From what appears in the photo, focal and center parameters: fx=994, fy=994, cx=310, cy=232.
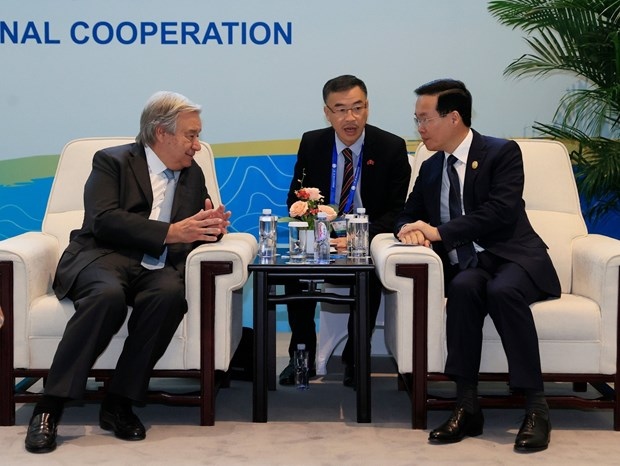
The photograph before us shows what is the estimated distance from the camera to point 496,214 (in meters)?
3.86

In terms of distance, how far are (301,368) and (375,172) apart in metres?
0.97

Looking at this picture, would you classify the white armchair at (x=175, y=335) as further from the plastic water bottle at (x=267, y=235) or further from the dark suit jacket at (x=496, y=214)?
the dark suit jacket at (x=496, y=214)

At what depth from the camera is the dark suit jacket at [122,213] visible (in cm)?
385

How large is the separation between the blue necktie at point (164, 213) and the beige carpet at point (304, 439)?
0.61 m

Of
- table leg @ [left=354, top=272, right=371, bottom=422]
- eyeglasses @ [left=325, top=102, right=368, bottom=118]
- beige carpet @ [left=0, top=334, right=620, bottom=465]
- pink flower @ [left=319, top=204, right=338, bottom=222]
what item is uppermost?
eyeglasses @ [left=325, top=102, right=368, bottom=118]

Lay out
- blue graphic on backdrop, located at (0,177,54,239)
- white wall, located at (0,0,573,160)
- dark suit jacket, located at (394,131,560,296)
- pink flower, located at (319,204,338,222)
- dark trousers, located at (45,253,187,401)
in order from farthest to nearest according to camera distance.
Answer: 1. blue graphic on backdrop, located at (0,177,54,239)
2. white wall, located at (0,0,573,160)
3. pink flower, located at (319,204,338,222)
4. dark suit jacket, located at (394,131,560,296)
5. dark trousers, located at (45,253,187,401)

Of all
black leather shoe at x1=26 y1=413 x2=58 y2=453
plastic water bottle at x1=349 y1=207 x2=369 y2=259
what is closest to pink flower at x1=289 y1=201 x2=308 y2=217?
plastic water bottle at x1=349 y1=207 x2=369 y2=259

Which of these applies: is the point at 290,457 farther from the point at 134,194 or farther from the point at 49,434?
the point at 134,194

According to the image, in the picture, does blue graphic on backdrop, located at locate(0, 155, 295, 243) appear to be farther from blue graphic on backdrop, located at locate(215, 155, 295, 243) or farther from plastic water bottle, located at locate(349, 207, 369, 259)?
plastic water bottle, located at locate(349, 207, 369, 259)

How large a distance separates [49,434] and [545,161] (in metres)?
2.39

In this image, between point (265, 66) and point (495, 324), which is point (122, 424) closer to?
point (495, 324)

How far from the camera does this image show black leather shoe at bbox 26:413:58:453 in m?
3.43

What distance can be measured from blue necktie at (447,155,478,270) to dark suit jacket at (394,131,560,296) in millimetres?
32

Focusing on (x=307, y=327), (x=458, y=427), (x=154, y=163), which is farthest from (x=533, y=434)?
(x=154, y=163)
